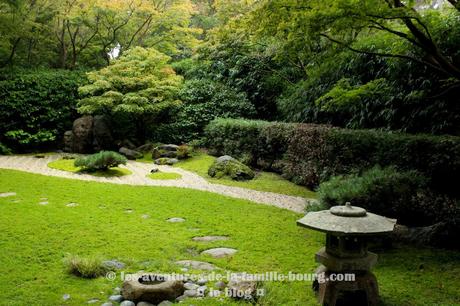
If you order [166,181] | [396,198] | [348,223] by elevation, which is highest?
[348,223]

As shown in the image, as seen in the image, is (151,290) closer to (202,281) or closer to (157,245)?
(202,281)

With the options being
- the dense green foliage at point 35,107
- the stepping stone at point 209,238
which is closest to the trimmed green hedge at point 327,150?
the stepping stone at point 209,238

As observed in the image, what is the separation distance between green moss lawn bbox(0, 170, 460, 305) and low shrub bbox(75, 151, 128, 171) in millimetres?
2445

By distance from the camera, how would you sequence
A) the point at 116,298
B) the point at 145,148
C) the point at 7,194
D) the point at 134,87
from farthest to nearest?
the point at 134,87 → the point at 145,148 → the point at 7,194 → the point at 116,298

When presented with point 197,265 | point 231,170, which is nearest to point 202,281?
point 197,265

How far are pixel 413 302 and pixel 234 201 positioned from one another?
482 centimetres

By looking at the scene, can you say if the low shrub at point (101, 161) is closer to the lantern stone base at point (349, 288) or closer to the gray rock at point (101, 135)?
the gray rock at point (101, 135)

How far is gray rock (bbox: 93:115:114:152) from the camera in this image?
15172 mm

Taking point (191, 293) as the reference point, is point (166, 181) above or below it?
below

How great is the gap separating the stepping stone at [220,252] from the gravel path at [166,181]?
282 centimetres

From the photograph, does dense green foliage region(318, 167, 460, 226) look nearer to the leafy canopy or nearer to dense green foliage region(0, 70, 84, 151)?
the leafy canopy

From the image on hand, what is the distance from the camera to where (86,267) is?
4180 mm

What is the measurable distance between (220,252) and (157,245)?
36.4 inches

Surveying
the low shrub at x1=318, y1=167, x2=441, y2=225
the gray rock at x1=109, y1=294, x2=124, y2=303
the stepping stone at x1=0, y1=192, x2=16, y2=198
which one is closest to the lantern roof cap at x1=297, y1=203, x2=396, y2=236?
the gray rock at x1=109, y1=294, x2=124, y2=303
